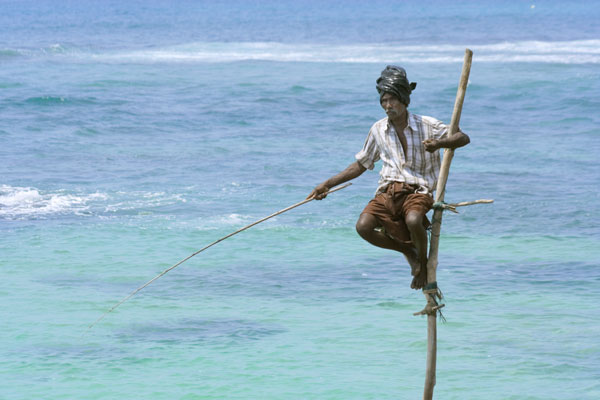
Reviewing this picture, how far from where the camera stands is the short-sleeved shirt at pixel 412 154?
4.41 meters

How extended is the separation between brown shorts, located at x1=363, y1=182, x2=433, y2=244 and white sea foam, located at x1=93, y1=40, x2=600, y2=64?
2578 cm

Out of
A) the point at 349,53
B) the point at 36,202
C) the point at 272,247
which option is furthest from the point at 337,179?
the point at 349,53

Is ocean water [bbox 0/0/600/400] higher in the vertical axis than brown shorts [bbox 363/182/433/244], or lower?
lower

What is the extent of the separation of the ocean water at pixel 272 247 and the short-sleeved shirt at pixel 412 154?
293cm

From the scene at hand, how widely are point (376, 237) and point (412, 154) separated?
1.35ft

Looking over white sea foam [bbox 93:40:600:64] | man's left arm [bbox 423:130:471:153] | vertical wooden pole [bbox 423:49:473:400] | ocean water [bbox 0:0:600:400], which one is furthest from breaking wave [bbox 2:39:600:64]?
man's left arm [bbox 423:130:471:153]

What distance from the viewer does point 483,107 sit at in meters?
20.8

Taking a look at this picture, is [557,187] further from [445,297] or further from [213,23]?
[213,23]

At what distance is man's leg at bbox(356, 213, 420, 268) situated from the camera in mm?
4344

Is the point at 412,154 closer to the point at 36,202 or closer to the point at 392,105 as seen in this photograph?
the point at 392,105

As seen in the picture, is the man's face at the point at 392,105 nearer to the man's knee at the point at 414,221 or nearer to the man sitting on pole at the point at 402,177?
the man sitting on pole at the point at 402,177

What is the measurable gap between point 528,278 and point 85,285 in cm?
431

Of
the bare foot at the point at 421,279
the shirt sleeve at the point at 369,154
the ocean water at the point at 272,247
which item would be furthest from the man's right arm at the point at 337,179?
the ocean water at the point at 272,247

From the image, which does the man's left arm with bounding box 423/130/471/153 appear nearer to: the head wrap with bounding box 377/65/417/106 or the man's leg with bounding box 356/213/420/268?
the head wrap with bounding box 377/65/417/106
